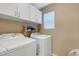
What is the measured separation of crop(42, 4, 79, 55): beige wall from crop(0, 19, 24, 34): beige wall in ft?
1.50

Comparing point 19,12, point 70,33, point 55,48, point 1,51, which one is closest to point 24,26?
point 19,12

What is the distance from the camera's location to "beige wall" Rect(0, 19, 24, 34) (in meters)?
1.34

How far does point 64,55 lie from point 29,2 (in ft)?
2.99

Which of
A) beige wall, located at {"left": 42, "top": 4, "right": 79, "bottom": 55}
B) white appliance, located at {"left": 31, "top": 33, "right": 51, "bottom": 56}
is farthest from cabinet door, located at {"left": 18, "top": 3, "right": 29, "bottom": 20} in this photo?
white appliance, located at {"left": 31, "top": 33, "right": 51, "bottom": 56}

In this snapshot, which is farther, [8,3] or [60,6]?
[60,6]

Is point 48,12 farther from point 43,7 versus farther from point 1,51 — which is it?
point 1,51

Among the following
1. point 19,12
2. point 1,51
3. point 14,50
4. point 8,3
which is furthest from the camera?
point 19,12

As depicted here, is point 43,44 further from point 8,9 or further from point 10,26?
point 8,9

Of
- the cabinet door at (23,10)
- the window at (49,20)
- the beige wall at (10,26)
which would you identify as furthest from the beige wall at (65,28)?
the beige wall at (10,26)

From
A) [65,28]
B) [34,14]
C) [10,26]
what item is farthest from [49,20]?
[10,26]

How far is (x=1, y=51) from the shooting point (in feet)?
2.64

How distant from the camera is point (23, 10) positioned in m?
1.48

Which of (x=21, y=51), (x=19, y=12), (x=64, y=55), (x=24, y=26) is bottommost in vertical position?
(x=64, y=55)

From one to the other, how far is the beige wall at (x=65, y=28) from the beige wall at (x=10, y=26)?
458 mm
